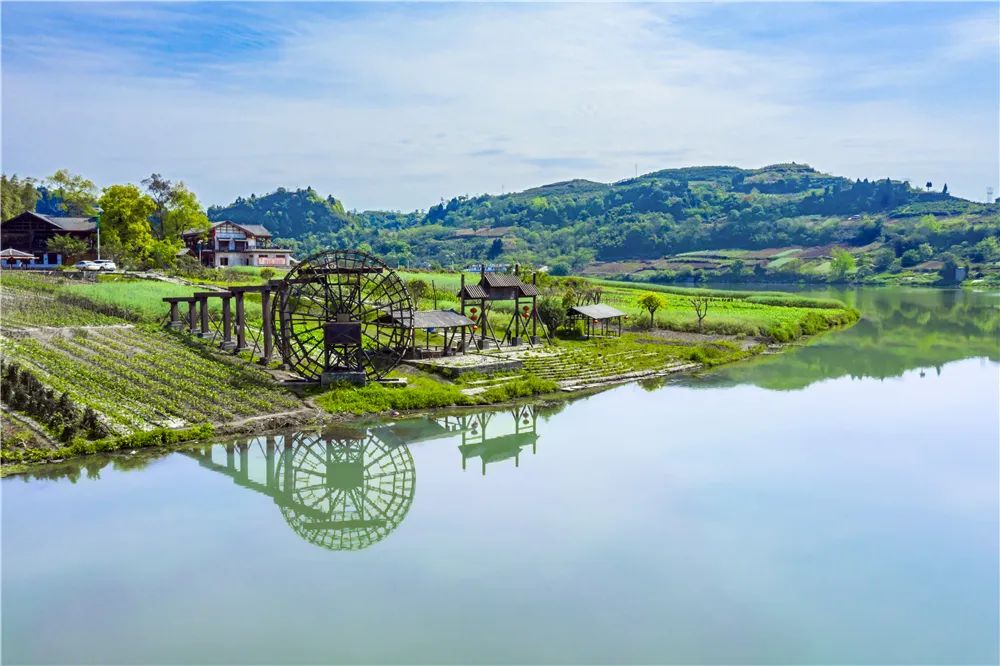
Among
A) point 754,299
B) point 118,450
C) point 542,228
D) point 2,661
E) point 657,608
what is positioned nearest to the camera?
point 2,661

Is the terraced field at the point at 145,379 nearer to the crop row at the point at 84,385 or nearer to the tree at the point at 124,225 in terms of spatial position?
the crop row at the point at 84,385

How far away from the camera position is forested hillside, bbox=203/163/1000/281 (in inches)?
4326

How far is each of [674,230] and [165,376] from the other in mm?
129619

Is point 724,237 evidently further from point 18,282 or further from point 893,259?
point 18,282

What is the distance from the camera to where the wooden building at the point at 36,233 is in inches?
1843

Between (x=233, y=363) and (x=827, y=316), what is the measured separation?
39.2m

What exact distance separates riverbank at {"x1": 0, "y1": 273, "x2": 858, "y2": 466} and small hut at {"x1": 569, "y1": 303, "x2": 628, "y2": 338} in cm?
98

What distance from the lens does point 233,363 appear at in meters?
24.7

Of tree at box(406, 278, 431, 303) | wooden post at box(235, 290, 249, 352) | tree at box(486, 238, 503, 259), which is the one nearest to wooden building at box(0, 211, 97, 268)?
tree at box(406, 278, 431, 303)

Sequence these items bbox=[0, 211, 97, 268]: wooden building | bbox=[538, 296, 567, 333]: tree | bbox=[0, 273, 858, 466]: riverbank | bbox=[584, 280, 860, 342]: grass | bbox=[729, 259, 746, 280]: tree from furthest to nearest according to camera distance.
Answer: bbox=[729, 259, 746, 280]: tree → bbox=[0, 211, 97, 268]: wooden building → bbox=[584, 280, 860, 342]: grass → bbox=[538, 296, 567, 333]: tree → bbox=[0, 273, 858, 466]: riverbank

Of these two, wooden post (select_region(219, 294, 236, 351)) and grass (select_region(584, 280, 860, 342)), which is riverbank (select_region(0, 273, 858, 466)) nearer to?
wooden post (select_region(219, 294, 236, 351))

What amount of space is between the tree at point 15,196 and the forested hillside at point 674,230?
5000cm

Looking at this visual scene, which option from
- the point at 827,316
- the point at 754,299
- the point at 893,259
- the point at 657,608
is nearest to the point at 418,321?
the point at 657,608

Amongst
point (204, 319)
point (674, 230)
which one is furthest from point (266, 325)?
point (674, 230)
